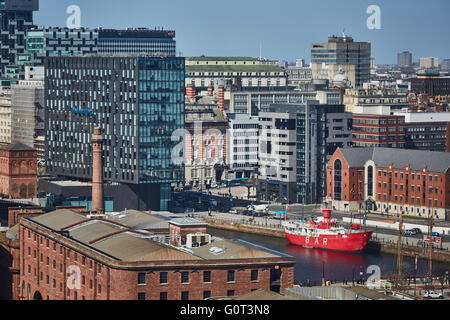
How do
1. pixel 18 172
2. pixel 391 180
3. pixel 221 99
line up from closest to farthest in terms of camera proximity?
pixel 391 180
pixel 18 172
pixel 221 99

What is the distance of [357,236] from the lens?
3767 inches

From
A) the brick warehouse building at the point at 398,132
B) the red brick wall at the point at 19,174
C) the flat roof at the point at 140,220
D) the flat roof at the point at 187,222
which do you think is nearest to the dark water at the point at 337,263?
the flat roof at the point at 140,220

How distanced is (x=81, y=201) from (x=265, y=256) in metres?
54.6

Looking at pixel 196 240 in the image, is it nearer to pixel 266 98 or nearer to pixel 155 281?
pixel 155 281

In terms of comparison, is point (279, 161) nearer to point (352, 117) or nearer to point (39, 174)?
point (352, 117)

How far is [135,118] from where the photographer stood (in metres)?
110

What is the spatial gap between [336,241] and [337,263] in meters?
7.48

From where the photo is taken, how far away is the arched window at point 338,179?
115 m

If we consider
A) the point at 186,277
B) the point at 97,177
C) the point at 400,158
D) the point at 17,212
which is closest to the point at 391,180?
the point at 400,158

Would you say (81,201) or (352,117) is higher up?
(352,117)

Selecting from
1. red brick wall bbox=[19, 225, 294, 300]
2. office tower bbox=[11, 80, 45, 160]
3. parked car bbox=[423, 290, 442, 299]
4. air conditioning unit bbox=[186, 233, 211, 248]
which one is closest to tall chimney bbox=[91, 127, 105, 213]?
red brick wall bbox=[19, 225, 294, 300]

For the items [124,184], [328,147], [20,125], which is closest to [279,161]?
[328,147]

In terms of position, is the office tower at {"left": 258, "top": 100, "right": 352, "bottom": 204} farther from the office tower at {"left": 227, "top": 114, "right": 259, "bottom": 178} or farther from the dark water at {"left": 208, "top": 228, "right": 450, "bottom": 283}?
the dark water at {"left": 208, "top": 228, "right": 450, "bottom": 283}

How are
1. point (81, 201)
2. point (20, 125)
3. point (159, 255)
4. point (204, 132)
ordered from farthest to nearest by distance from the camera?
point (20, 125) < point (204, 132) < point (81, 201) < point (159, 255)
